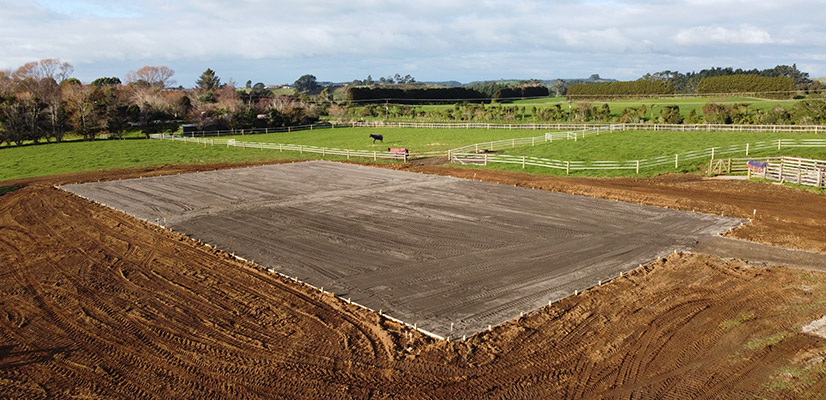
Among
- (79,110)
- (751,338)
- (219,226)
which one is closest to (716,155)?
(751,338)

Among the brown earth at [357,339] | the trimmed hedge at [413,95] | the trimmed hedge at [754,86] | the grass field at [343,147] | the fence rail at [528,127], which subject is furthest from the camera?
the trimmed hedge at [413,95]

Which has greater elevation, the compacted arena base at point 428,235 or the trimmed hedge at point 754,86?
the trimmed hedge at point 754,86

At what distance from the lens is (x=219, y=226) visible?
22.0 m

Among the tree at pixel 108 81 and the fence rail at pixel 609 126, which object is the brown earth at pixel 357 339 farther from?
the tree at pixel 108 81

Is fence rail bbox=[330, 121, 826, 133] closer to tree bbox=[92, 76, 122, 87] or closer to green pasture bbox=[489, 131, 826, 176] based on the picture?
green pasture bbox=[489, 131, 826, 176]

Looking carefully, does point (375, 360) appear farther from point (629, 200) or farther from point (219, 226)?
point (629, 200)

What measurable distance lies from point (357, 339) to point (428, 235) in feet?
27.9

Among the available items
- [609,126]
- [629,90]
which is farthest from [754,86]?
[609,126]

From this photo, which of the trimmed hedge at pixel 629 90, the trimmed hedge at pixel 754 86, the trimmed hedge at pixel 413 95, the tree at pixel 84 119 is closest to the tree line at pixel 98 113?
the tree at pixel 84 119

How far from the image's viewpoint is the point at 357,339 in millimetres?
11992

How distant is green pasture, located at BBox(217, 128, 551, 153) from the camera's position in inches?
2192

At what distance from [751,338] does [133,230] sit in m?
20.4

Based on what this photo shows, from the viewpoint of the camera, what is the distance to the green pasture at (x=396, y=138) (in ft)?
183

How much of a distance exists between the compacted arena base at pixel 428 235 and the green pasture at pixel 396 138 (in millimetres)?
23053
